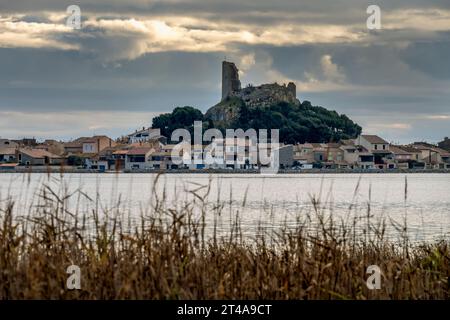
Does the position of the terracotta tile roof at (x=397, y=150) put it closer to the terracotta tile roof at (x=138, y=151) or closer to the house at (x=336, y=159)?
the house at (x=336, y=159)

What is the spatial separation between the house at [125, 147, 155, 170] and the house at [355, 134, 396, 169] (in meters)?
36.9

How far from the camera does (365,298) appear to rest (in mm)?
8328

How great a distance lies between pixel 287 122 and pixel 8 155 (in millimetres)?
47409

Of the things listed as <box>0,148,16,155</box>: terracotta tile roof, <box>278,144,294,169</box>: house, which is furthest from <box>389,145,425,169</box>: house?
<box>0,148,16,155</box>: terracotta tile roof

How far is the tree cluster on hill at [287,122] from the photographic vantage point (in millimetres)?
138875

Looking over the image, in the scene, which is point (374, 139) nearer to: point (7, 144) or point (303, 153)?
point (303, 153)

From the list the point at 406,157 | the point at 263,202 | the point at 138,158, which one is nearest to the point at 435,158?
the point at 406,157

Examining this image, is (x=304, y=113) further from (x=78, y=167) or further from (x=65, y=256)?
(x=65, y=256)

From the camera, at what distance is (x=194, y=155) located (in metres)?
134

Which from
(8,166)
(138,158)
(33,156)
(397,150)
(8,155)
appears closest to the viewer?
(33,156)

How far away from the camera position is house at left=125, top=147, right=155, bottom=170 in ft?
432

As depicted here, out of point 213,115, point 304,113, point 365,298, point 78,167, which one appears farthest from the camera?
point 213,115
